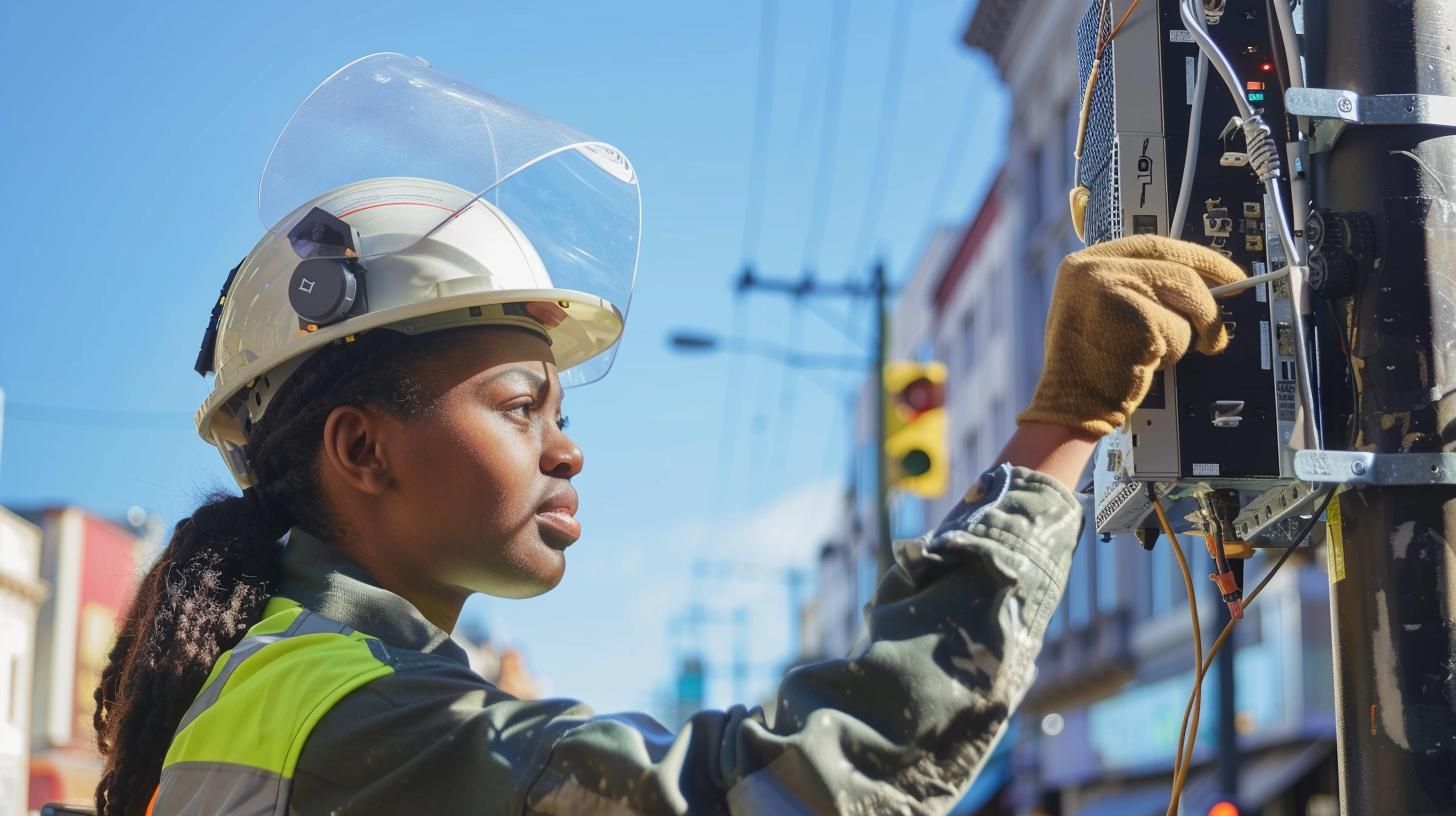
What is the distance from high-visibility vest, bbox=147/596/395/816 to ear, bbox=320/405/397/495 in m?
0.29

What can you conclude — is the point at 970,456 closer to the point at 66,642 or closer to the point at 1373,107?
the point at 66,642

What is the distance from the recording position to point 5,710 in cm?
2088

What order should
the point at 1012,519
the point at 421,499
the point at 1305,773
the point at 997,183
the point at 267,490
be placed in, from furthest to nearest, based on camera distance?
the point at 997,183
the point at 1305,773
the point at 267,490
the point at 421,499
the point at 1012,519

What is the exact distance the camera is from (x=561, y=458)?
2543mm

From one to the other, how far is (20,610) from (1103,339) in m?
26.7

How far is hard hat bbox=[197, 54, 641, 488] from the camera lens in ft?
8.62

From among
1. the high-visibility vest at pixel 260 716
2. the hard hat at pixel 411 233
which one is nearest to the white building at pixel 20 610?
the hard hat at pixel 411 233

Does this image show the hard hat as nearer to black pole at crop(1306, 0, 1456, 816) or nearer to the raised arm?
the raised arm

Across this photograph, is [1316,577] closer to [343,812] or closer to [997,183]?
[997,183]

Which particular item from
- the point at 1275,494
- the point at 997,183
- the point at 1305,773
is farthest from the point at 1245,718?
the point at 1275,494

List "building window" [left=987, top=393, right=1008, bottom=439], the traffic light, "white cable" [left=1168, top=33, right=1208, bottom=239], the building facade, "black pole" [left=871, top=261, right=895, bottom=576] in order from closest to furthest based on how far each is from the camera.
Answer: "white cable" [left=1168, top=33, right=1208, bottom=239] < the traffic light < "black pole" [left=871, top=261, right=895, bottom=576] < the building facade < "building window" [left=987, top=393, right=1008, bottom=439]

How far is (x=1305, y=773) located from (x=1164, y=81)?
18890 mm

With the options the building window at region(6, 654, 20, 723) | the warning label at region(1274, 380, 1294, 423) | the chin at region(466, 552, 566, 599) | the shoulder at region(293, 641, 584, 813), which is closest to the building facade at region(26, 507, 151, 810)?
the building window at region(6, 654, 20, 723)

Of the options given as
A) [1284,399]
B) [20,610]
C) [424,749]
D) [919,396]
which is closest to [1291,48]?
[1284,399]
